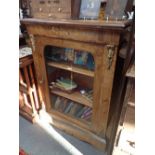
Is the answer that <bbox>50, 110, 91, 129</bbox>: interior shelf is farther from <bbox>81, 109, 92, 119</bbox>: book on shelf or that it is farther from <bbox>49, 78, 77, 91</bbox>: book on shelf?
<bbox>49, 78, 77, 91</bbox>: book on shelf

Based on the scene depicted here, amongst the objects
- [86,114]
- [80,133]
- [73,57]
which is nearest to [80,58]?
[73,57]

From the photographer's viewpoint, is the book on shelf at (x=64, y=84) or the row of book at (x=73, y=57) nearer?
the row of book at (x=73, y=57)

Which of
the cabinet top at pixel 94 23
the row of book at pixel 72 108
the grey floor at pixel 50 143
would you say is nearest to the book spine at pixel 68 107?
the row of book at pixel 72 108

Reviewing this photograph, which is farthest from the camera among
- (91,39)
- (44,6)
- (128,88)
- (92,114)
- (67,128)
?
(67,128)

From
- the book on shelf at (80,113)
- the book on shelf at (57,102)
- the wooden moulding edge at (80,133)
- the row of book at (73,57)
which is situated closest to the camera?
the row of book at (73,57)

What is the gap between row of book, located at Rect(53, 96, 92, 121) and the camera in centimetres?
158

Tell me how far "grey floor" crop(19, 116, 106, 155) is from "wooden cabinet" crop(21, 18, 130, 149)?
0.06m

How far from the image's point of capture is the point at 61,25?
116cm

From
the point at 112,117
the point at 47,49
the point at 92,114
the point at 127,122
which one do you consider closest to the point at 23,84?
the point at 47,49

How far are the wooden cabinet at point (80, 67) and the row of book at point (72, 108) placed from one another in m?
0.03

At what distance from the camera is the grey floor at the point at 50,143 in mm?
1513

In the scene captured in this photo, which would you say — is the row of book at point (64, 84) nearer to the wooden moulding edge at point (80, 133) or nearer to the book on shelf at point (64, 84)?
the book on shelf at point (64, 84)
